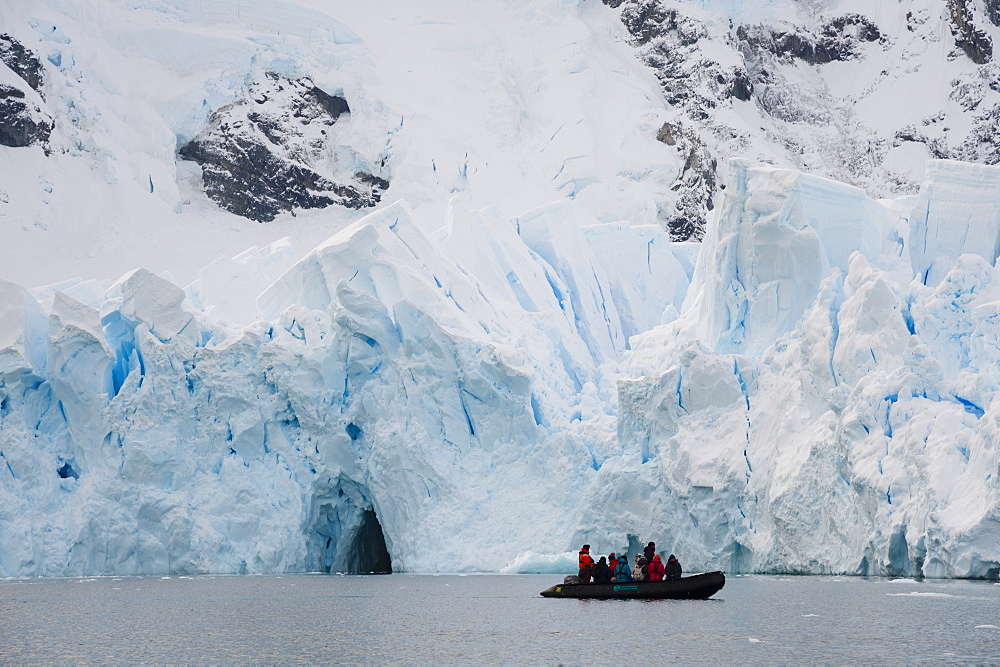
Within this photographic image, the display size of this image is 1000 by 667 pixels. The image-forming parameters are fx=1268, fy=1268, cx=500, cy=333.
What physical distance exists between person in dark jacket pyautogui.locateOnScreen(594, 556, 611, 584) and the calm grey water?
1.70 ft

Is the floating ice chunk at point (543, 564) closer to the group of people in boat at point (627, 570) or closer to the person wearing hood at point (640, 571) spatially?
the group of people in boat at point (627, 570)

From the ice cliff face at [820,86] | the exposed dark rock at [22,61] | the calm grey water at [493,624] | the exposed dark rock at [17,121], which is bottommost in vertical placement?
the calm grey water at [493,624]

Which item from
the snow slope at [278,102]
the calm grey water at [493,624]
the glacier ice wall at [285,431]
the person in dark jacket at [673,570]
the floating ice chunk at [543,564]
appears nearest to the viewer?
the calm grey water at [493,624]

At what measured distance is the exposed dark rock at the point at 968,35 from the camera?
4956 centimetres

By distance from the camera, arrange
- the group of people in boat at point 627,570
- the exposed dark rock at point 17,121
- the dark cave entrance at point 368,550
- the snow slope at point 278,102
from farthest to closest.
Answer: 1. the exposed dark rock at point 17,121
2. the snow slope at point 278,102
3. the dark cave entrance at point 368,550
4. the group of people in boat at point 627,570

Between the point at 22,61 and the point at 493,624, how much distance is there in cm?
3410

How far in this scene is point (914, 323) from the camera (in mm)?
22719

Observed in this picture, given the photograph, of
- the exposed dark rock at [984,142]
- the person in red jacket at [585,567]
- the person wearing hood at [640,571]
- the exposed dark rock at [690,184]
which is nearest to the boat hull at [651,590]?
the person wearing hood at [640,571]

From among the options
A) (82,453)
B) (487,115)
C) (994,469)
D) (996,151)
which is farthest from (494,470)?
(996,151)

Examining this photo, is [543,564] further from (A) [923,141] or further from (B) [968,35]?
(B) [968,35]

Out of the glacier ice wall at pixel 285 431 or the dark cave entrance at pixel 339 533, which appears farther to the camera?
the dark cave entrance at pixel 339 533

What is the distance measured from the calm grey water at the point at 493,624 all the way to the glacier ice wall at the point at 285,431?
2757mm

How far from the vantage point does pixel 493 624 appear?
15.9m

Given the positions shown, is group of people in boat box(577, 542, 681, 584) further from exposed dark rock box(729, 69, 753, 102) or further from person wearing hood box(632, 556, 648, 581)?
exposed dark rock box(729, 69, 753, 102)
